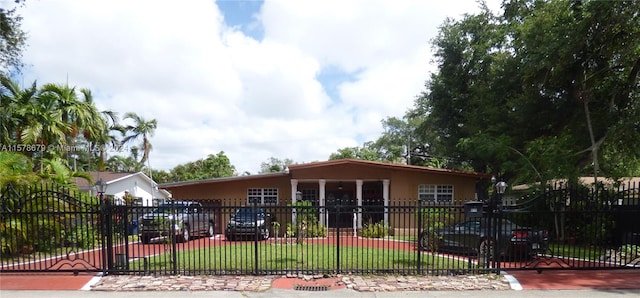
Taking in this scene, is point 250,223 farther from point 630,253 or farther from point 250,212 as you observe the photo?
point 630,253

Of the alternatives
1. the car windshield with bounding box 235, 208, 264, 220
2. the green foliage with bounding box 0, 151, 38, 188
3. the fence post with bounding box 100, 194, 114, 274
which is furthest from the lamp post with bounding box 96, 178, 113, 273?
the green foliage with bounding box 0, 151, 38, 188

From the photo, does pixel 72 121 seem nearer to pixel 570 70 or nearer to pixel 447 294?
pixel 447 294

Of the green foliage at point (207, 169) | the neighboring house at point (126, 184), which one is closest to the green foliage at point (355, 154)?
the green foliage at point (207, 169)

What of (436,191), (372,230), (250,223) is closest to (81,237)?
(250,223)

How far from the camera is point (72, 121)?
60.4 ft

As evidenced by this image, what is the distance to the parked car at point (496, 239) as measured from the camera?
8774 mm

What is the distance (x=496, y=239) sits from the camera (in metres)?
8.62

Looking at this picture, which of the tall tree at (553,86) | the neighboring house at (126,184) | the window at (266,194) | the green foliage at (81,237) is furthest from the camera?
the neighboring house at (126,184)

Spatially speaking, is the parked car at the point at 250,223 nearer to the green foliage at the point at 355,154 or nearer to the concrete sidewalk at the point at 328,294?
the concrete sidewalk at the point at 328,294

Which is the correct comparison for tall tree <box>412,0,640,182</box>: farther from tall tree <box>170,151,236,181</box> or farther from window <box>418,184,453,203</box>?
tall tree <box>170,151,236,181</box>

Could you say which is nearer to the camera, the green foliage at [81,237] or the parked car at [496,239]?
the parked car at [496,239]

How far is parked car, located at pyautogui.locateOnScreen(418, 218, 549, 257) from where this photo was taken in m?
8.77

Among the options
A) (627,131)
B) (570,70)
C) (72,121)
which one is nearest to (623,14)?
(570,70)

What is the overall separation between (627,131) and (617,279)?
715cm
